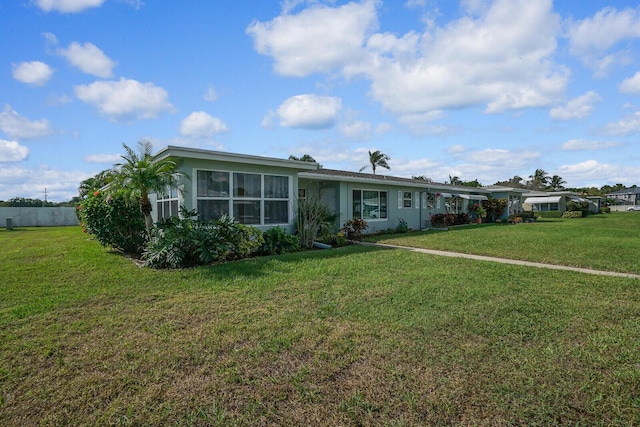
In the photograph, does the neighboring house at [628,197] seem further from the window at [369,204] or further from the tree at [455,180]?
the window at [369,204]

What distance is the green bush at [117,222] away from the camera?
10508 millimetres

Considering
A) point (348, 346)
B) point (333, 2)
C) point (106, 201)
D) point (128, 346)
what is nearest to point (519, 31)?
point (333, 2)

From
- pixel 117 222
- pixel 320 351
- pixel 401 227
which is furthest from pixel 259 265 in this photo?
pixel 401 227

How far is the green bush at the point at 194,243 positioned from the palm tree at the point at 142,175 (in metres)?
0.93

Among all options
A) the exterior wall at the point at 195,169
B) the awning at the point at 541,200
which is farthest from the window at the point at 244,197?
the awning at the point at 541,200

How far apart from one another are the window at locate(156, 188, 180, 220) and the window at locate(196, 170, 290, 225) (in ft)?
3.35

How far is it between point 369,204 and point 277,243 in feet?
24.8

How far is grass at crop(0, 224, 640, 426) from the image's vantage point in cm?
289

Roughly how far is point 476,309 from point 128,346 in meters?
4.86

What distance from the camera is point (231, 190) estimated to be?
36.5ft

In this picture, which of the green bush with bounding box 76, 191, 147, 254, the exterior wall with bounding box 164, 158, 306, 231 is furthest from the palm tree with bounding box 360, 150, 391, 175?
the green bush with bounding box 76, 191, 147, 254

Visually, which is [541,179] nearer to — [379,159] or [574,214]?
[574,214]

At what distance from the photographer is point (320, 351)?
391cm

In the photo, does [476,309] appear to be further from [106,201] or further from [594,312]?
[106,201]
